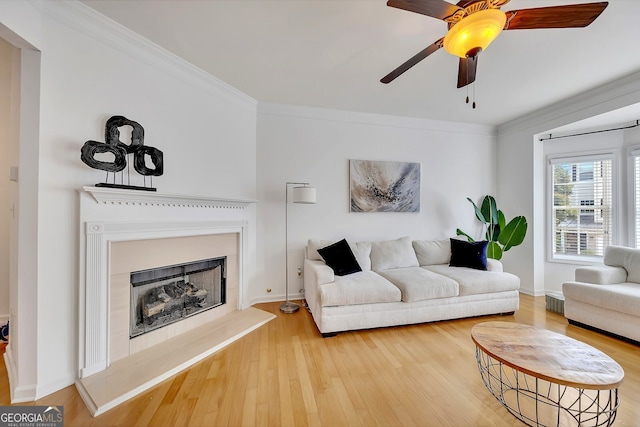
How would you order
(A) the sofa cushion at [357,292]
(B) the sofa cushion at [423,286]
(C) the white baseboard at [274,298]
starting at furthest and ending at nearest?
(C) the white baseboard at [274,298] → (B) the sofa cushion at [423,286] → (A) the sofa cushion at [357,292]

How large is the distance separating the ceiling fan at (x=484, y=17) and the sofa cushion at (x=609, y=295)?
247cm

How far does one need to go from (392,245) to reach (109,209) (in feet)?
10.1

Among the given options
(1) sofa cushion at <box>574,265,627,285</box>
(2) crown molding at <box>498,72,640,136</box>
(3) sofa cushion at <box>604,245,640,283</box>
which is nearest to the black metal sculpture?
(1) sofa cushion at <box>574,265,627,285</box>

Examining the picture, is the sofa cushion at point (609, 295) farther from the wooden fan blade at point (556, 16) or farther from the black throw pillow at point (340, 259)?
the wooden fan blade at point (556, 16)

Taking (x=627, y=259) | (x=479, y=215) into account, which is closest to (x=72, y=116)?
(x=479, y=215)

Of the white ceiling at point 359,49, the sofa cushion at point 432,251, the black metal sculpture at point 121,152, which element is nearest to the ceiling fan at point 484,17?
the white ceiling at point 359,49

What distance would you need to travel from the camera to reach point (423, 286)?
2.59m

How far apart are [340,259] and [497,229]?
2604mm

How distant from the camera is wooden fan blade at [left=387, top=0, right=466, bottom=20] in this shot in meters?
1.21

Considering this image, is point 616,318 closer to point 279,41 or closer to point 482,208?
point 482,208

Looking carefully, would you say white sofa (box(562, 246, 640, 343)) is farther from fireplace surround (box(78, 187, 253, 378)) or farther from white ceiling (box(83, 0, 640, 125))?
fireplace surround (box(78, 187, 253, 378))

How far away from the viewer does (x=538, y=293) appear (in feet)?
11.8

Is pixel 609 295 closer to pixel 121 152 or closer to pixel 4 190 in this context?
pixel 121 152

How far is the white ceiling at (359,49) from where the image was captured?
1.72 m
